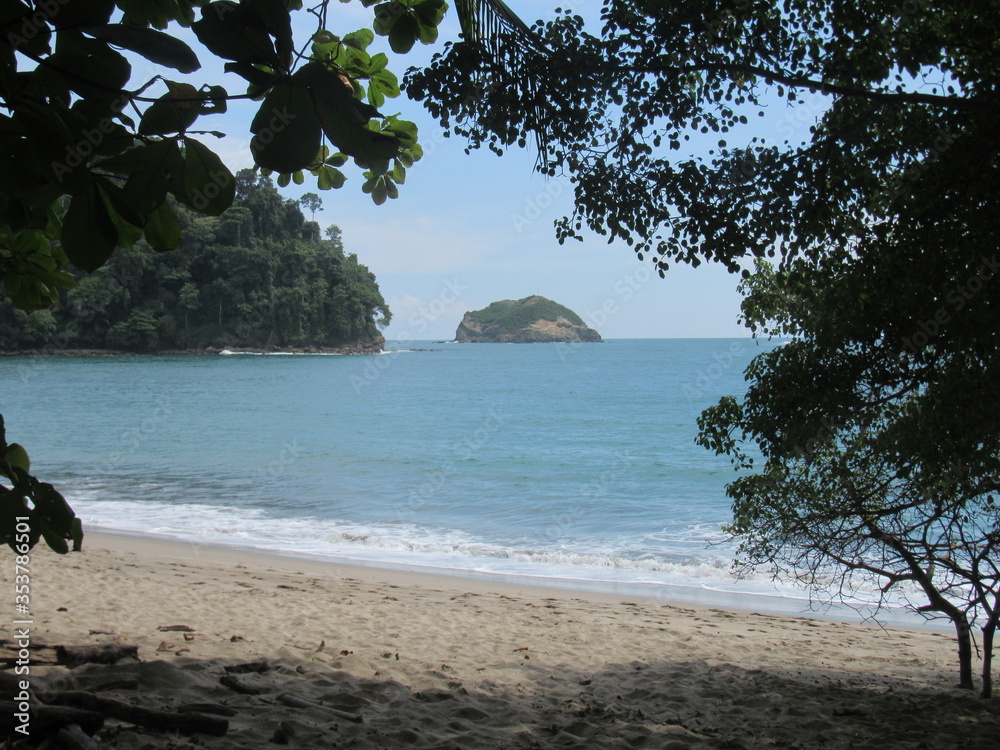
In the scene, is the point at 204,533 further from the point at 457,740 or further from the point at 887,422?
the point at 887,422

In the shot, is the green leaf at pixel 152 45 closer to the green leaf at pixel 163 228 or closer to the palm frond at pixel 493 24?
the green leaf at pixel 163 228

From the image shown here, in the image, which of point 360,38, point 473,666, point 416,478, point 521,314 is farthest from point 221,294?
point 521,314

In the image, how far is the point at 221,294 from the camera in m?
77.9

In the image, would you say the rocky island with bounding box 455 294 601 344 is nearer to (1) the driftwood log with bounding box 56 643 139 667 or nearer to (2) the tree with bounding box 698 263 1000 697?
(2) the tree with bounding box 698 263 1000 697

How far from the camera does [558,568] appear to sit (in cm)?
1058

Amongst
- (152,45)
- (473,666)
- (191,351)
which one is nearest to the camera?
(152,45)

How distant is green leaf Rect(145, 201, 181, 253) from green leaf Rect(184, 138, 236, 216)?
133 millimetres

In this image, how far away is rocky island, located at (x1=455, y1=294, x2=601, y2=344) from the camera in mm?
150250

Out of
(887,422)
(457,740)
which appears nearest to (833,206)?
(887,422)

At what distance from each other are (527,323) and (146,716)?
152 meters

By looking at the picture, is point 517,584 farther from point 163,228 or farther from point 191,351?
point 191,351

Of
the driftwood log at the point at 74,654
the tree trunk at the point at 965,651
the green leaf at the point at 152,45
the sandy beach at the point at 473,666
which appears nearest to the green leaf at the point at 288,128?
the green leaf at the point at 152,45

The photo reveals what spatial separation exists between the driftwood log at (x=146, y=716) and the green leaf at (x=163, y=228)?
2592 mm

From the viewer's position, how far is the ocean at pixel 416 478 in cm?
1102
